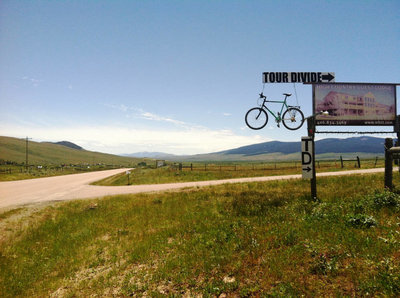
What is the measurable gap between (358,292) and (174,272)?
4343mm

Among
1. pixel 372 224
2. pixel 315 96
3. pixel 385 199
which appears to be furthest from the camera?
A: pixel 315 96

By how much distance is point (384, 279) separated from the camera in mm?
4164

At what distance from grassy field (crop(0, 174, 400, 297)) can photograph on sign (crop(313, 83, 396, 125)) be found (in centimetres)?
585

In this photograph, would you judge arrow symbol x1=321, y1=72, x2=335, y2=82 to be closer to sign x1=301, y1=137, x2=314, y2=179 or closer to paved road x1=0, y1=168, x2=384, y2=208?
sign x1=301, y1=137, x2=314, y2=179

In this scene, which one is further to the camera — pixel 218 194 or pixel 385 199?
pixel 218 194

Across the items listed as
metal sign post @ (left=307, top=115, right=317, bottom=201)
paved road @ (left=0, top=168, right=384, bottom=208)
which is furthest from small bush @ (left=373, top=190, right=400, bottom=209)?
paved road @ (left=0, top=168, right=384, bottom=208)

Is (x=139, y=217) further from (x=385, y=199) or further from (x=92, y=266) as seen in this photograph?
(x=385, y=199)

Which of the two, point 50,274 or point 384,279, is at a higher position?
point 384,279

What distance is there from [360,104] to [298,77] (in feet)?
19.7

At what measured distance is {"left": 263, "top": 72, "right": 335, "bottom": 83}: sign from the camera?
12273 mm

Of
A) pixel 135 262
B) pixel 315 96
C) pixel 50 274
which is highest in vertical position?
pixel 315 96

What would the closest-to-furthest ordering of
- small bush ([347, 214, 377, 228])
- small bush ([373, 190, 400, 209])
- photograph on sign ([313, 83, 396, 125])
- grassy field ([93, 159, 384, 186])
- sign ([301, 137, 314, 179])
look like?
small bush ([347, 214, 377, 228]) < small bush ([373, 190, 400, 209]) < sign ([301, 137, 314, 179]) < photograph on sign ([313, 83, 396, 125]) < grassy field ([93, 159, 384, 186])

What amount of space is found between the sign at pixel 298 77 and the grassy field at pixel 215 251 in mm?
6956

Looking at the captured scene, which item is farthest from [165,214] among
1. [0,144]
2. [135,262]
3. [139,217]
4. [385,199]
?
[0,144]
